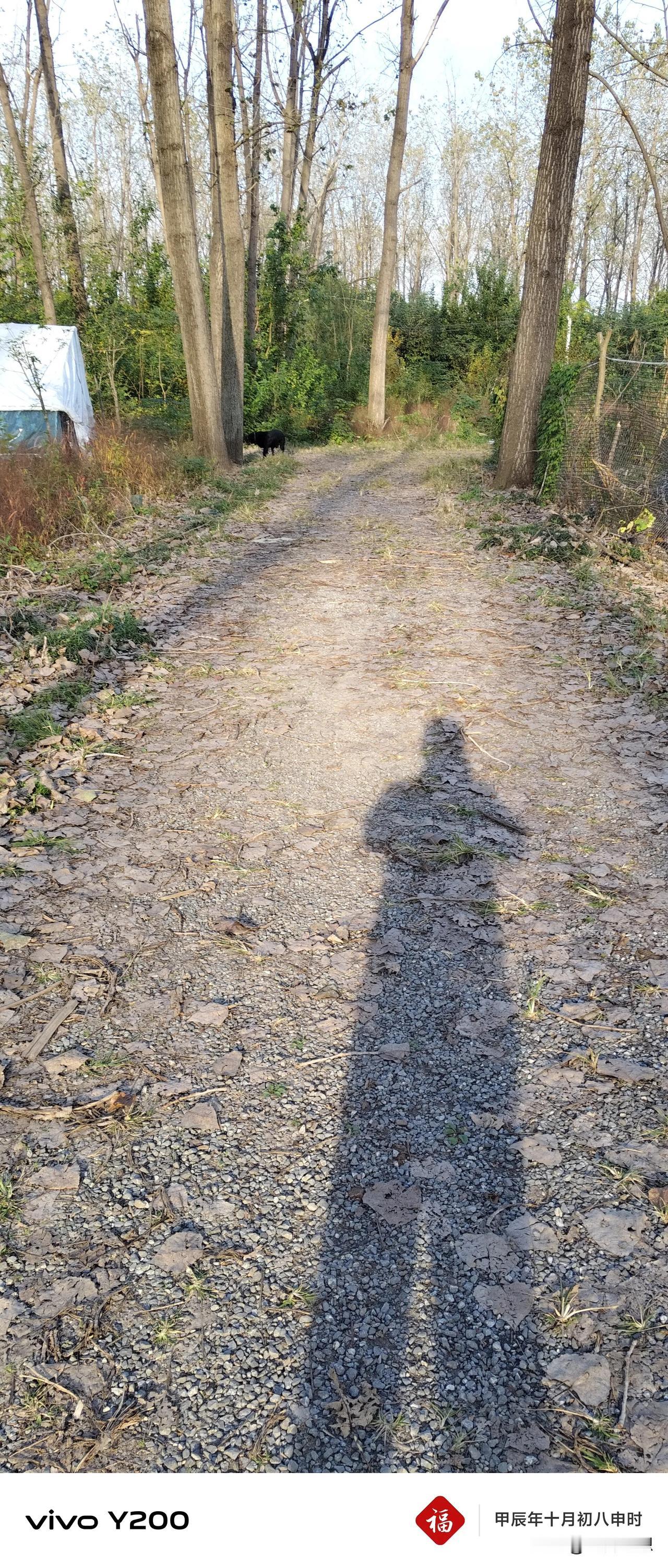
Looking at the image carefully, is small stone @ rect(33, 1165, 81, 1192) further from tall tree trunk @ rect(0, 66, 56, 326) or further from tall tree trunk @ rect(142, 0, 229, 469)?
tall tree trunk @ rect(0, 66, 56, 326)

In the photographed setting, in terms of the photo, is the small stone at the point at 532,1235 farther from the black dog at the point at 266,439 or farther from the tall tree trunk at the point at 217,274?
the black dog at the point at 266,439

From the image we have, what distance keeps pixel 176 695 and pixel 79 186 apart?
18.7m

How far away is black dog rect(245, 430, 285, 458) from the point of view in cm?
1794

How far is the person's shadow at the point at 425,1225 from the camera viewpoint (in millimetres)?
1639

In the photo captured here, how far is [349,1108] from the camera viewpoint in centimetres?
237

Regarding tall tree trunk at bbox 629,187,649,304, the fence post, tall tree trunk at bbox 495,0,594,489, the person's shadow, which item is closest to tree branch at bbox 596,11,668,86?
tall tree trunk at bbox 495,0,594,489

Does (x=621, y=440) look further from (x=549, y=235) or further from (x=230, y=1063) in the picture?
(x=230, y=1063)

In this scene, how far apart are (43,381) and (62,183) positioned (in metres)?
7.40

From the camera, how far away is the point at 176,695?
18.0 ft

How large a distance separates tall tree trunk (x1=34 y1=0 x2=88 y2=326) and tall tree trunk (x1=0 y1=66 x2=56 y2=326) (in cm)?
59

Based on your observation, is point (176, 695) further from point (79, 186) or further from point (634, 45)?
point (634, 45)

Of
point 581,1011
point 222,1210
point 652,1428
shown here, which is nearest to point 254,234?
point 581,1011

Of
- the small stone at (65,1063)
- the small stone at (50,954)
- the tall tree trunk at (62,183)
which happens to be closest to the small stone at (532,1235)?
the small stone at (65,1063)

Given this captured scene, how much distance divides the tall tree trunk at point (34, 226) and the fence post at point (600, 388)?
13.9 meters
